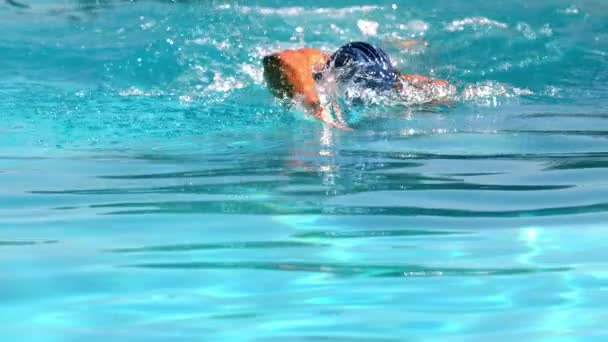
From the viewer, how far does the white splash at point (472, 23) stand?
793 centimetres

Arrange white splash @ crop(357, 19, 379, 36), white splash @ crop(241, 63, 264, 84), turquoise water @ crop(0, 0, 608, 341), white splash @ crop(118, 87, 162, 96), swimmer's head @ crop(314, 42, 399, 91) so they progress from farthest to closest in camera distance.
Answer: white splash @ crop(357, 19, 379, 36) → white splash @ crop(241, 63, 264, 84) → white splash @ crop(118, 87, 162, 96) → swimmer's head @ crop(314, 42, 399, 91) → turquoise water @ crop(0, 0, 608, 341)

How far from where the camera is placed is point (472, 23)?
26.3 ft

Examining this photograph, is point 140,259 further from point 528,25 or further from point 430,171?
point 528,25

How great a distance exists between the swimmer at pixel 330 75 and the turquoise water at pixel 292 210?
0.12 meters

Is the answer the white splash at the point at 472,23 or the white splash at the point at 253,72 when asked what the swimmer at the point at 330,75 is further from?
the white splash at the point at 472,23

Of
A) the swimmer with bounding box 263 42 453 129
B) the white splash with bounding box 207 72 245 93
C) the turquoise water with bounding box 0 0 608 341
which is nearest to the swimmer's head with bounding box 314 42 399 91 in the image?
the swimmer with bounding box 263 42 453 129

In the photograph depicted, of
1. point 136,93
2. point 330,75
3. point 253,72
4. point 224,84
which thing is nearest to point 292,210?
point 330,75

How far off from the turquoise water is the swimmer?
0.12 meters

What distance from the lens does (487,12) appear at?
8.28 meters

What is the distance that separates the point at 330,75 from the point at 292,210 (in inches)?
103

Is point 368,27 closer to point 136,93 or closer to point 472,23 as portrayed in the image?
point 472,23

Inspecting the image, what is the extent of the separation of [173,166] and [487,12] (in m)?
5.31

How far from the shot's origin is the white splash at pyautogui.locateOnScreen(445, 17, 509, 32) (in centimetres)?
793

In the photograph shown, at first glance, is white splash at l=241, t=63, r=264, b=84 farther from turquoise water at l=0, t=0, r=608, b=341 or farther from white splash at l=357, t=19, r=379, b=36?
white splash at l=357, t=19, r=379, b=36
